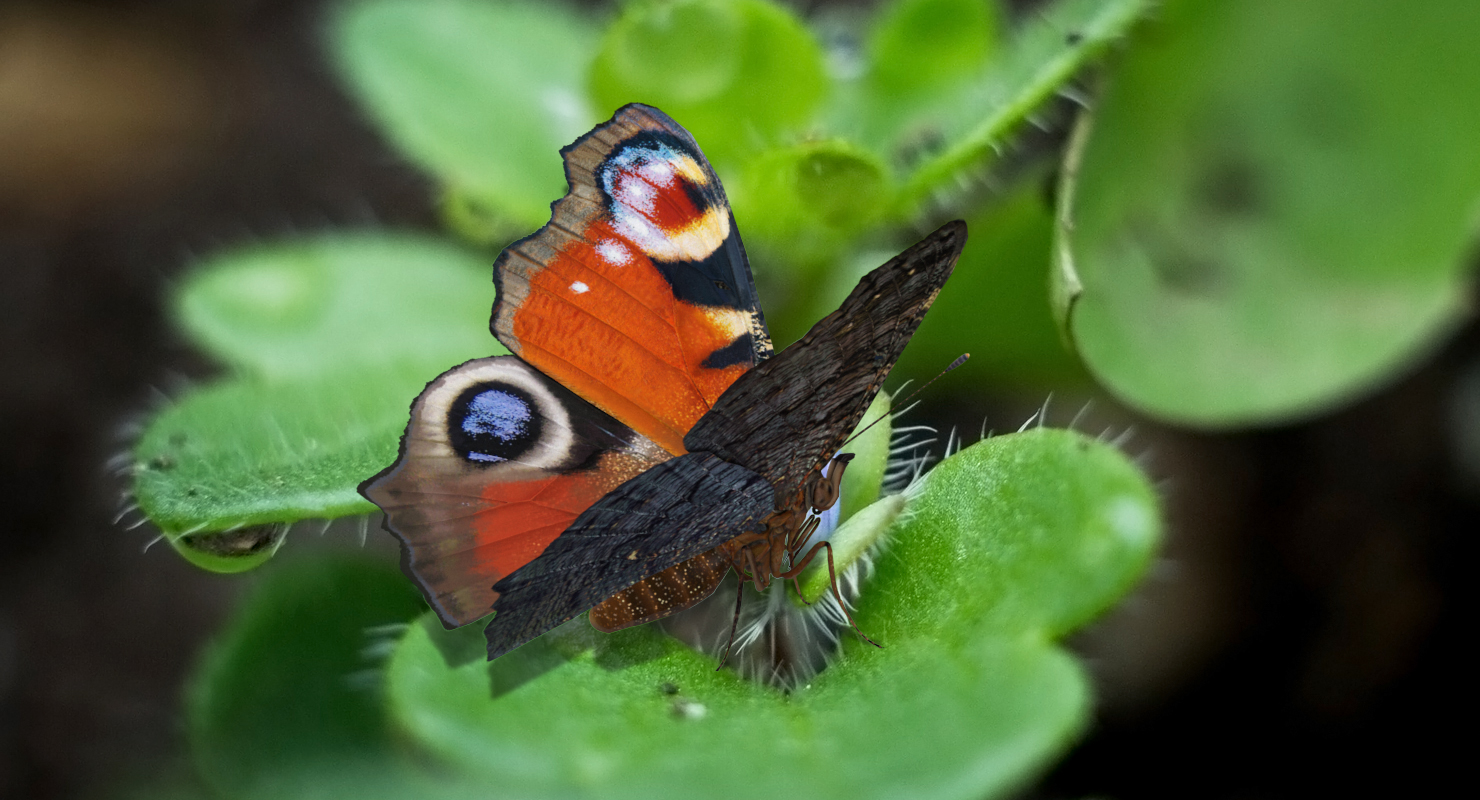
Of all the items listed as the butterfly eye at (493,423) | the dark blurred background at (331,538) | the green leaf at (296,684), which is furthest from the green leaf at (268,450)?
the dark blurred background at (331,538)

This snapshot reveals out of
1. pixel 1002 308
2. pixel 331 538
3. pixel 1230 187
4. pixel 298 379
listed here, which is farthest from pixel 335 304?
pixel 1230 187

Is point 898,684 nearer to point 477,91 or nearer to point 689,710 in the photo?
point 689,710

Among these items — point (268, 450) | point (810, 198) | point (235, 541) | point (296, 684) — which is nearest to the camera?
point (235, 541)

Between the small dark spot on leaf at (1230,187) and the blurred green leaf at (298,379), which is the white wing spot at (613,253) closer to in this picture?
the blurred green leaf at (298,379)

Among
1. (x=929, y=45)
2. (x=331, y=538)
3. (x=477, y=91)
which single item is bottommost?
(x=331, y=538)

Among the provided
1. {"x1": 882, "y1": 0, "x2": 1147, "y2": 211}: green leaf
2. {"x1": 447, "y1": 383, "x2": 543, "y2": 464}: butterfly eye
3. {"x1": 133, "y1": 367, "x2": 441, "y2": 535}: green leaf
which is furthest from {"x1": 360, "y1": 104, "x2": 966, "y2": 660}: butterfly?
{"x1": 882, "y1": 0, "x2": 1147, "y2": 211}: green leaf

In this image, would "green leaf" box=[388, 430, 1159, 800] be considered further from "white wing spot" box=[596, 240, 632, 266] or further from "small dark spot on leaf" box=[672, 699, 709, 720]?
"white wing spot" box=[596, 240, 632, 266]
